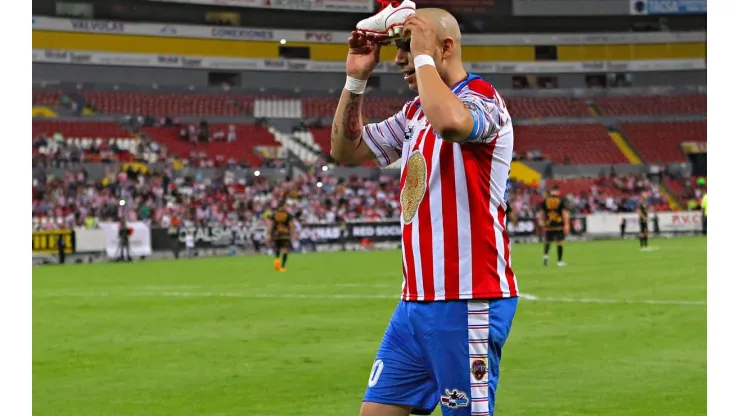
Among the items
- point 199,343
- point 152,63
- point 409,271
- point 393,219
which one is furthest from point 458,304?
point 152,63

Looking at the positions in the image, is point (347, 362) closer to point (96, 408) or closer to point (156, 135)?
point (96, 408)

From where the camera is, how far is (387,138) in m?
5.72

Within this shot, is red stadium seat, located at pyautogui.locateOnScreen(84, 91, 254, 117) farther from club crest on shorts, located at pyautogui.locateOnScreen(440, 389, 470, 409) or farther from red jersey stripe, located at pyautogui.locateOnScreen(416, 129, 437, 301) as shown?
club crest on shorts, located at pyautogui.locateOnScreen(440, 389, 470, 409)

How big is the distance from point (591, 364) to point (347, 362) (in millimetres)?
2652

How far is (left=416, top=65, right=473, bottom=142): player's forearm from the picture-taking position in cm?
457

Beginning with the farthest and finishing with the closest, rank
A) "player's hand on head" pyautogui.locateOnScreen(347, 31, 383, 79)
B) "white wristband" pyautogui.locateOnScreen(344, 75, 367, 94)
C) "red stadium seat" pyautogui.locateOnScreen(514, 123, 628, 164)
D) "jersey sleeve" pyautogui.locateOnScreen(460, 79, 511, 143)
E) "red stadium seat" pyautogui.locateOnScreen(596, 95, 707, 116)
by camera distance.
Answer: "red stadium seat" pyautogui.locateOnScreen(596, 95, 707, 116), "red stadium seat" pyautogui.locateOnScreen(514, 123, 628, 164), "white wristband" pyautogui.locateOnScreen(344, 75, 367, 94), "player's hand on head" pyautogui.locateOnScreen(347, 31, 383, 79), "jersey sleeve" pyautogui.locateOnScreen(460, 79, 511, 143)

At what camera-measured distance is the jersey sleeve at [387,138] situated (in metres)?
5.68

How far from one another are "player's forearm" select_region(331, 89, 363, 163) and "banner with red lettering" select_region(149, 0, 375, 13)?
195 ft

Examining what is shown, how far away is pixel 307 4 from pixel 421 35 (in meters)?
63.1

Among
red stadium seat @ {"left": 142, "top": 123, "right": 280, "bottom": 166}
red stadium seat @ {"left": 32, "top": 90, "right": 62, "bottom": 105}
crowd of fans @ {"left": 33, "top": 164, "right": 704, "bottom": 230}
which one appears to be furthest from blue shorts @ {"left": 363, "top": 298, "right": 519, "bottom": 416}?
red stadium seat @ {"left": 32, "top": 90, "right": 62, "bottom": 105}

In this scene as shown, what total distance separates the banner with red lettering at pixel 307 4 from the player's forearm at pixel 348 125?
195ft
